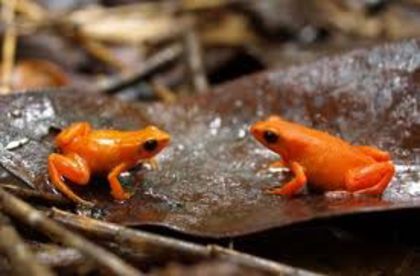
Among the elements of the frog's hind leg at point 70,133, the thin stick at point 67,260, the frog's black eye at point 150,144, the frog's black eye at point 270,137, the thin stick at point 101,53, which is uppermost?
the thin stick at point 101,53

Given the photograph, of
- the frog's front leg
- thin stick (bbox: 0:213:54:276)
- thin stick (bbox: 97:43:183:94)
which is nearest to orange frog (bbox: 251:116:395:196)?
the frog's front leg

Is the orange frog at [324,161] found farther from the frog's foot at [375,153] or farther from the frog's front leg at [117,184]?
the frog's front leg at [117,184]

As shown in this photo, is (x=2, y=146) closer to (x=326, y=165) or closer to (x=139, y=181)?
(x=139, y=181)

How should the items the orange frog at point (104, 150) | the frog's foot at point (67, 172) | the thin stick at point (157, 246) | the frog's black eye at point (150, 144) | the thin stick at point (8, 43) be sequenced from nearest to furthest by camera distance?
the thin stick at point (157, 246)
the frog's foot at point (67, 172)
the orange frog at point (104, 150)
the frog's black eye at point (150, 144)
the thin stick at point (8, 43)

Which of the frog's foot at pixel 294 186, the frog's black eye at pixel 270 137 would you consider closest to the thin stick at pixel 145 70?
the frog's black eye at pixel 270 137

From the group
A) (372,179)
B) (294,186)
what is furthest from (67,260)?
(372,179)

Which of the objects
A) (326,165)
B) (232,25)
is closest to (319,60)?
(326,165)

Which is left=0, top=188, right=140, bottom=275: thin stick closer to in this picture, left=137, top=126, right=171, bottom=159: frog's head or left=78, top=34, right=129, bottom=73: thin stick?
left=137, top=126, right=171, bottom=159: frog's head
